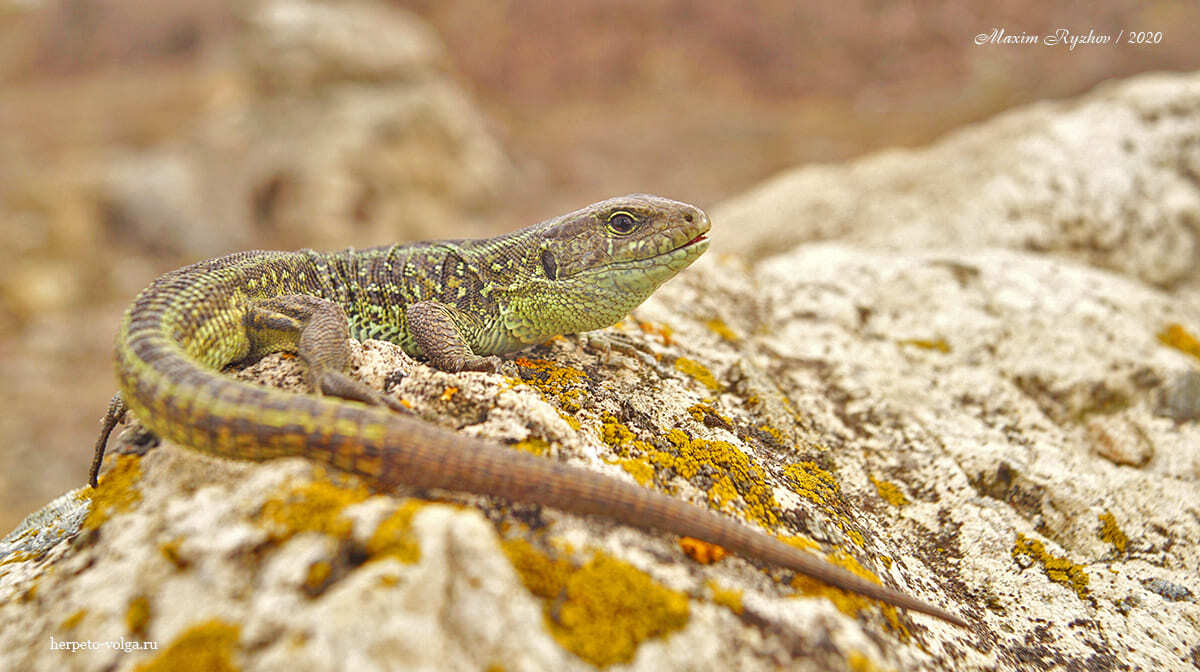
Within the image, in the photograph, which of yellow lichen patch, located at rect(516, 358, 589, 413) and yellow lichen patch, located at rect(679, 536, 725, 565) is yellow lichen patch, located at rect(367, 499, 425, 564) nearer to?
yellow lichen patch, located at rect(679, 536, 725, 565)

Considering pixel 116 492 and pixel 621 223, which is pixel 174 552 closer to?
pixel 116 492

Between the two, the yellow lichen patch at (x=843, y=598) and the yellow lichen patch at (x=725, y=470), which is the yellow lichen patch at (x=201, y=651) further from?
the yellow lichen patch at (x=843, y=598)

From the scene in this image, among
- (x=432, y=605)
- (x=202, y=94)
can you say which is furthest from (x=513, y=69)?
(x=432, y=605)

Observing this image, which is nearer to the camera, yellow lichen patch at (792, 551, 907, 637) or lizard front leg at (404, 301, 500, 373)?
yellow lichen patch at (792, 551, 907, 637)

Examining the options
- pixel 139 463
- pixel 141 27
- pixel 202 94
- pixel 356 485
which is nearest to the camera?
pixel 356 485

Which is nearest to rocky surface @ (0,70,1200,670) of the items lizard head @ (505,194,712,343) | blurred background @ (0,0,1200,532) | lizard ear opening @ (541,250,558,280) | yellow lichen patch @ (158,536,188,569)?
yellow lichen patch @ (158,536,188,569)

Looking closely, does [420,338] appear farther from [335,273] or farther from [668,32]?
[668,32]

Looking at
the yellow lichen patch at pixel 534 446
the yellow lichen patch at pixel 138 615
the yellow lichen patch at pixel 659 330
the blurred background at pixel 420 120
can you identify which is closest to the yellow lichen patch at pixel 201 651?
the yellow lichen patch at pixel 138 615

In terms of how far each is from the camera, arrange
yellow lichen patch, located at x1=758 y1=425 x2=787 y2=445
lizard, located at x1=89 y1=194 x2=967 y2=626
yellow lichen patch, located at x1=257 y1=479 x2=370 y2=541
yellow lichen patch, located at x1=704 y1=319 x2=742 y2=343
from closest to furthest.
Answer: yellow lichen patch, located at x1=257 y1=479 x2=370 y2=541, lizard, located at x1=89 y1=194 x2=967 y2=626, yellow lichen patch, located at x1=758 y1=425 x2=787 y2=445, yellow lichen patch, located at x1=704 y1=319 x2=742 y2=343
